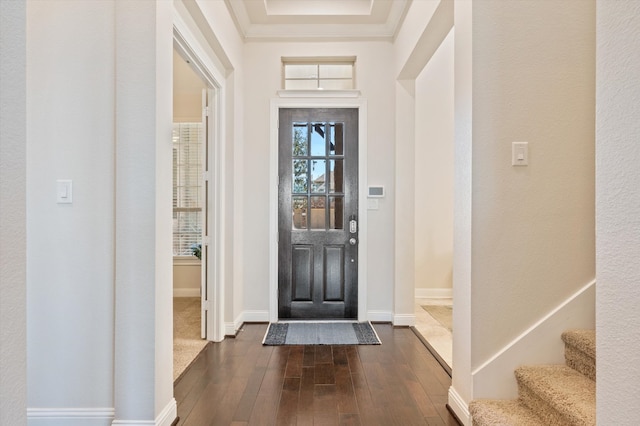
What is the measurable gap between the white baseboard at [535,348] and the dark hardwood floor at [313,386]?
1.09 feet

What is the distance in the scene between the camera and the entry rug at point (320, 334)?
3.30m

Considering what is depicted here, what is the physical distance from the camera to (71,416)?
1.87 meters

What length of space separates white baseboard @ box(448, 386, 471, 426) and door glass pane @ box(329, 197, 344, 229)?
209cm

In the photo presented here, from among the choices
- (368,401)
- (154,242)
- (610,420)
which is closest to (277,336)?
(368,401)

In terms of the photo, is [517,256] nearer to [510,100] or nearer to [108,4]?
[510,100]

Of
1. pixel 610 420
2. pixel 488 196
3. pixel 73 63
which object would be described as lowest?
pixel 610 420

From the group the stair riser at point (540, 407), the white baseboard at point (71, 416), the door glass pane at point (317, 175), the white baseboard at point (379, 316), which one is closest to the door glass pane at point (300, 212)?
the door glass pane at point (317, 175)

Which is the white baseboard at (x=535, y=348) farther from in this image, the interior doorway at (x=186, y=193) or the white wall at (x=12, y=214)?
the interior doorway at (x=186, y=193)

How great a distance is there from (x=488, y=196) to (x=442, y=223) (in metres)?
3.21

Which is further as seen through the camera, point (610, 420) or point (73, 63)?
point (73, 63)

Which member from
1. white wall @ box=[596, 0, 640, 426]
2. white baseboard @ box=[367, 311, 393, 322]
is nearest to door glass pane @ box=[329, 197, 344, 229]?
white baseboard @ box=[367, 311, 393, 322]

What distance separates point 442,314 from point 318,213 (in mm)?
1872

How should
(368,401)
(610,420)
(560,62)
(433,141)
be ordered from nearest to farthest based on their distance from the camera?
(610,420) < (560,62) < (368,401) < (433,141)

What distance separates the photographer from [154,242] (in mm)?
1825
